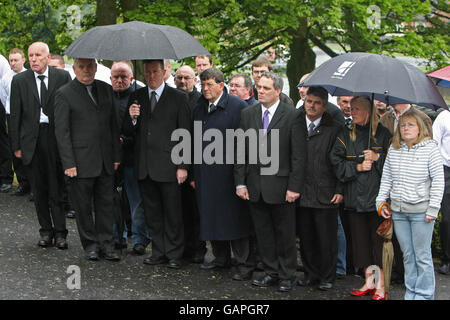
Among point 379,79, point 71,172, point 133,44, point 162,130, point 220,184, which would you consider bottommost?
point 220,184

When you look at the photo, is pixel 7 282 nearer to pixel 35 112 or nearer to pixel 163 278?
pixel 163 278

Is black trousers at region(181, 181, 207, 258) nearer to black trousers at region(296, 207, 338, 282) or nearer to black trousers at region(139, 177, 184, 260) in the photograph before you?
black trousers at region(139, 177, 184, 260)

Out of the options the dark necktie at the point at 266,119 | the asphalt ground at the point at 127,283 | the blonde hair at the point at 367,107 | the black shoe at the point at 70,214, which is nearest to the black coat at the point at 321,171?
the blonde hair at the point at 367,107

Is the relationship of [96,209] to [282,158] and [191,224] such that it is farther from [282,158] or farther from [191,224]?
[282,158]

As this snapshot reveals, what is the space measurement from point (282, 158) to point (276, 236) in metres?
0.84

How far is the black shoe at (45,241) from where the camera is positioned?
7.93 metres

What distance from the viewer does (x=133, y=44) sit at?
663cm

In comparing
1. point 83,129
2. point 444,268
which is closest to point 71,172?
point 83,129

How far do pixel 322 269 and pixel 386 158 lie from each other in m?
1.35

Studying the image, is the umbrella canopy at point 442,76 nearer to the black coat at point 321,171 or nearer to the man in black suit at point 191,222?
the black coat at point 321,171

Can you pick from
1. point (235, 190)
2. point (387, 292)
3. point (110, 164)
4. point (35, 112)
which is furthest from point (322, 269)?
point (35, 112)

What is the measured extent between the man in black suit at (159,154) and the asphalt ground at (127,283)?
0.30 m

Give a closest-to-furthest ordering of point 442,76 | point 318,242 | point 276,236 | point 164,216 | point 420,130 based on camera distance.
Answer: point 420,130, point 442,76, point 318,242, point 276,236, point 164,216

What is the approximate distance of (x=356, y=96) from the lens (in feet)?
21.6
